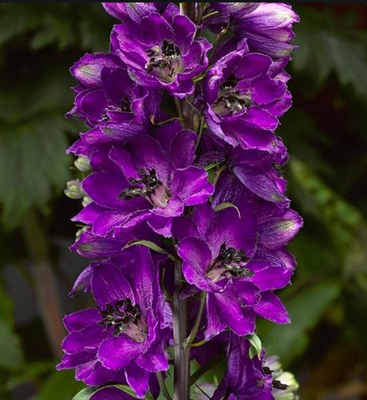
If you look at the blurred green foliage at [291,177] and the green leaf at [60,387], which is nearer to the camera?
the green leaf at [60,387]

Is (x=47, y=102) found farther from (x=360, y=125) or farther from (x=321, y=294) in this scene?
(x=360, y=125)

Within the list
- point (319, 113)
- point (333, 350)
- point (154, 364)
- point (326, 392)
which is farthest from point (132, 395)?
point (319, 113)

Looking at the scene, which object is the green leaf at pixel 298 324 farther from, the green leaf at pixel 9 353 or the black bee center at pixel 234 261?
the black bee center at pixel 234 261

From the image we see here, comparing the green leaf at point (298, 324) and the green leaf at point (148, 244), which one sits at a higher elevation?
the green leaf at point (148, 244)

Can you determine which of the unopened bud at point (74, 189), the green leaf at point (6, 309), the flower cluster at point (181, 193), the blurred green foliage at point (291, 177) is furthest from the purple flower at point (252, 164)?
the green leaf at point (6, 309)

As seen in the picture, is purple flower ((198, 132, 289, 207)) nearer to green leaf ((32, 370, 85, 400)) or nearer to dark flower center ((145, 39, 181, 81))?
dark flower center ((145, 39, 181, 81))

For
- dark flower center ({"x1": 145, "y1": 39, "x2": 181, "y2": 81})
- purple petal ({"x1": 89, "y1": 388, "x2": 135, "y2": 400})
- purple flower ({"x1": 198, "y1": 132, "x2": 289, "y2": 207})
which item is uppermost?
dark flower center ({"x1": 145, "y1": 39, "x2": 181, "y2": 81})

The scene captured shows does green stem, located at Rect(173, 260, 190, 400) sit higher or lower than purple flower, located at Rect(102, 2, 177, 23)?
lower

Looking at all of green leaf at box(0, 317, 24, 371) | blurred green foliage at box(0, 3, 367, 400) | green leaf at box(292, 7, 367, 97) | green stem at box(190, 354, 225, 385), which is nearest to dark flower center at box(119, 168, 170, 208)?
green stem at box(190, 354, 225, 385)

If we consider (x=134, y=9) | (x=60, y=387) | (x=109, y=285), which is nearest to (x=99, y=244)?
(x=109, y=285)
